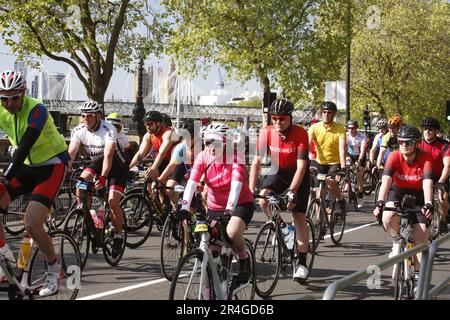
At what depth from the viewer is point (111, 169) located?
884 centimetres

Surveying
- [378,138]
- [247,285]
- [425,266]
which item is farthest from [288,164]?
[378,138]

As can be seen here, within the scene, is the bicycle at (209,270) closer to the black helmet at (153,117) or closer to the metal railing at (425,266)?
the metal railing at (425,266)

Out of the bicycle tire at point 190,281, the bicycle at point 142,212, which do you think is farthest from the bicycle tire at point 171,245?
the bicycle tire at point 190,281

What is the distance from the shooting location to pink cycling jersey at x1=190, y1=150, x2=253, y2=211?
6.23 meters

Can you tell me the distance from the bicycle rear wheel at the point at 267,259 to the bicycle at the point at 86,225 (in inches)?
73.5

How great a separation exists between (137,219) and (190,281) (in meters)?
Result: 5.27

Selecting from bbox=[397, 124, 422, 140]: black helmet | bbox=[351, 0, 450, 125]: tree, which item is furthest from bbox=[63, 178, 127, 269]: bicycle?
bbox=[351, 0, 450, 125]: tree

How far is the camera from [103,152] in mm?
8750

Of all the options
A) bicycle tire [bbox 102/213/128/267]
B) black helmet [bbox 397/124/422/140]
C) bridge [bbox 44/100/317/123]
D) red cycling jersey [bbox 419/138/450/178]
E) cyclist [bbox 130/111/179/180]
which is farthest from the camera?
bridge [bbox 44/100/317/123]

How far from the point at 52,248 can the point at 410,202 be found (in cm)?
340

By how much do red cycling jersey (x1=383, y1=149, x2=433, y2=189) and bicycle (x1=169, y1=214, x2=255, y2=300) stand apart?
2171mm

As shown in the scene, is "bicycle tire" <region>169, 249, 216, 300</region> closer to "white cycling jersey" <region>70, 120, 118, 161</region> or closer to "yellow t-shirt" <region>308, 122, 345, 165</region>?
"white cycling jersey" <region>70, 120, 118, 161</region>
